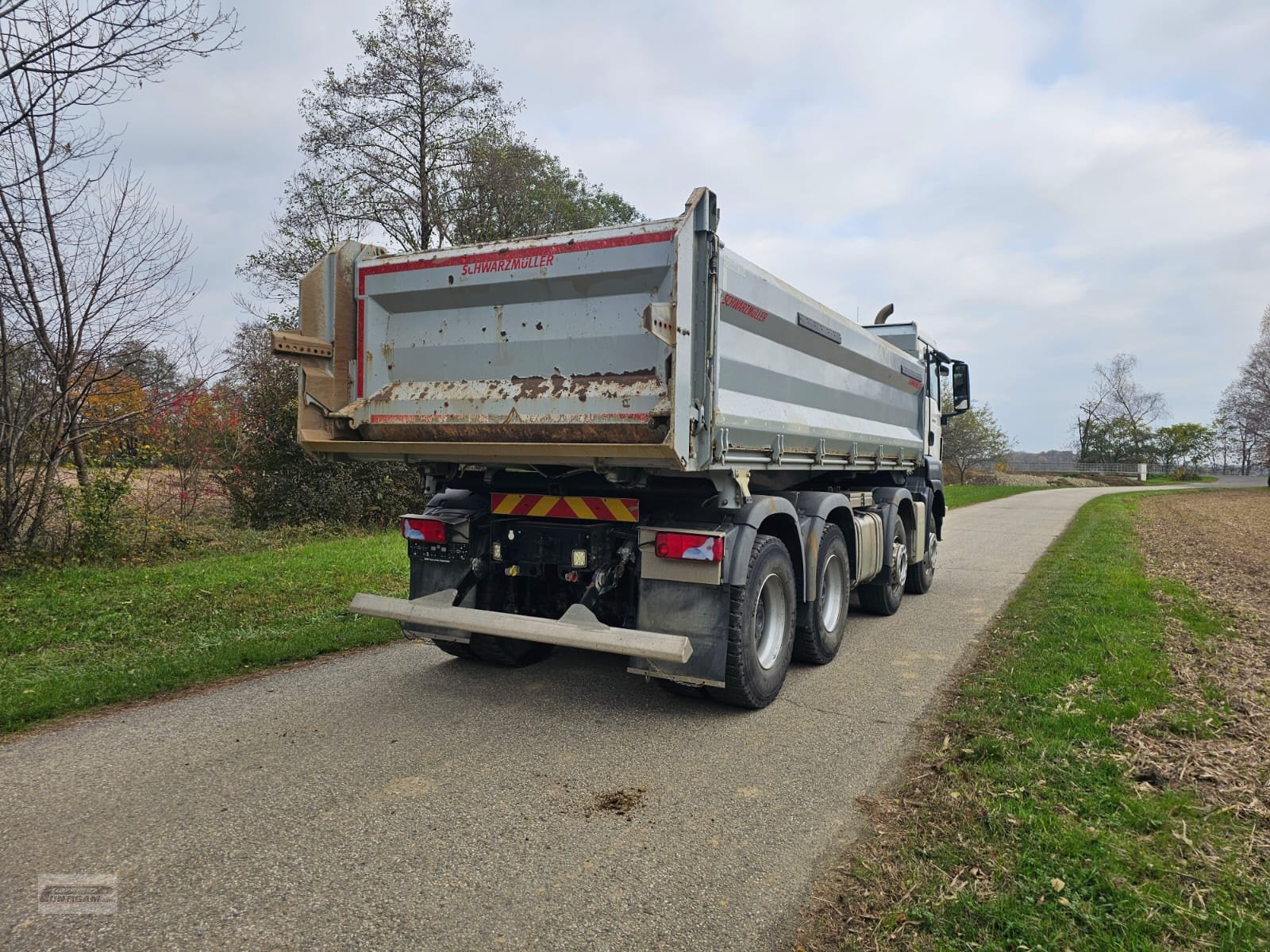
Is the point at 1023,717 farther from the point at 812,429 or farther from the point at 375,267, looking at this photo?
the point at 375,267

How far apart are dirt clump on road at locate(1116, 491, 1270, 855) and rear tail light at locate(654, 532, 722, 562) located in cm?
222

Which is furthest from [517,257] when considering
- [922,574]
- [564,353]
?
[922,574]

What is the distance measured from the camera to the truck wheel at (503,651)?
5312 mm

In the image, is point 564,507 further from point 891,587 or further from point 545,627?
point 891,587

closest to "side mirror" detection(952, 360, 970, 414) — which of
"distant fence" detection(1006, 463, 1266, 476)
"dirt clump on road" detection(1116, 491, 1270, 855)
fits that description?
"dirt clump on road" detection(1116, 491, 1270, 855)

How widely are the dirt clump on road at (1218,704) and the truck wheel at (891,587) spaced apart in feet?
7.57

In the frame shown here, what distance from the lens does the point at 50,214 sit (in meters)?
8.30

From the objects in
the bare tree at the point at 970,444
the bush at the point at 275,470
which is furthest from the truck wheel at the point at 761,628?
the bare tree at the point at 970,444

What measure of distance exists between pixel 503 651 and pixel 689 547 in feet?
6.04

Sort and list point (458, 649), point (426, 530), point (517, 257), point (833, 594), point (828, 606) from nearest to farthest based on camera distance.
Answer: point (517, 257) → point (426, 530) → point (458, 649) → point (828, 606) → point (833, 594)

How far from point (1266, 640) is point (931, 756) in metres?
4.15

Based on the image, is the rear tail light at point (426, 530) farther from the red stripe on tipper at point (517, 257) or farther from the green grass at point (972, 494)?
the green grass at point (972, 494)

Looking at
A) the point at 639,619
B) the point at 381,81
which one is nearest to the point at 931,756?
the point at 639,619

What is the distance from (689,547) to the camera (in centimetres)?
429
